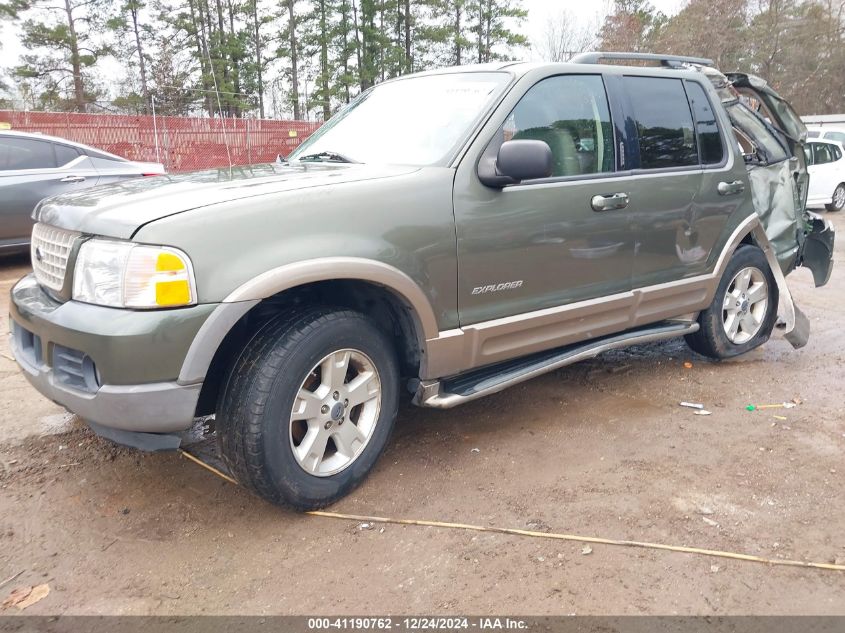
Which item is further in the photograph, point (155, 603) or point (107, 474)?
point (107, 474)

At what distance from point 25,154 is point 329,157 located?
5793 millimetres

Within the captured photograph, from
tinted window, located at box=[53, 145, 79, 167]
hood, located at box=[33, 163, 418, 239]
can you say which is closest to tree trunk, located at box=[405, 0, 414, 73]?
tinted window, located at box=[53, 145, 79, 167]

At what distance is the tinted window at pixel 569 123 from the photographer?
343 centimetres

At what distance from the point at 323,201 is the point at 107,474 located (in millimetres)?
1712

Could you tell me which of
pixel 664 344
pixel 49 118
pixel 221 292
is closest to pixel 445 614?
pixel 221 292

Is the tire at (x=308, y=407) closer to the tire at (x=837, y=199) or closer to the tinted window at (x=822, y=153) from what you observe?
the tinted window at (x=822, y=153)

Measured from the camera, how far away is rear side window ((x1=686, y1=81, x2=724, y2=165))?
4348 millimetres

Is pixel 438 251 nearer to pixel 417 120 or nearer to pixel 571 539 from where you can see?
pixel 417 120

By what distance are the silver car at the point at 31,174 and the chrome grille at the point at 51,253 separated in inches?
189

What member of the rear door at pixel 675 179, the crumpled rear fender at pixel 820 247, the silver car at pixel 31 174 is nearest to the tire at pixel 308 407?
the rear door at pixel 675 179

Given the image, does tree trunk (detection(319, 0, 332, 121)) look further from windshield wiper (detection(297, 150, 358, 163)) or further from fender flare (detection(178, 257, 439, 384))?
fender flare (detection(178, 257, 439, 384))

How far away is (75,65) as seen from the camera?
92.6ft

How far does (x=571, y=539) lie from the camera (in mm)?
2656

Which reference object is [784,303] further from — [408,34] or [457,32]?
[457,32]
